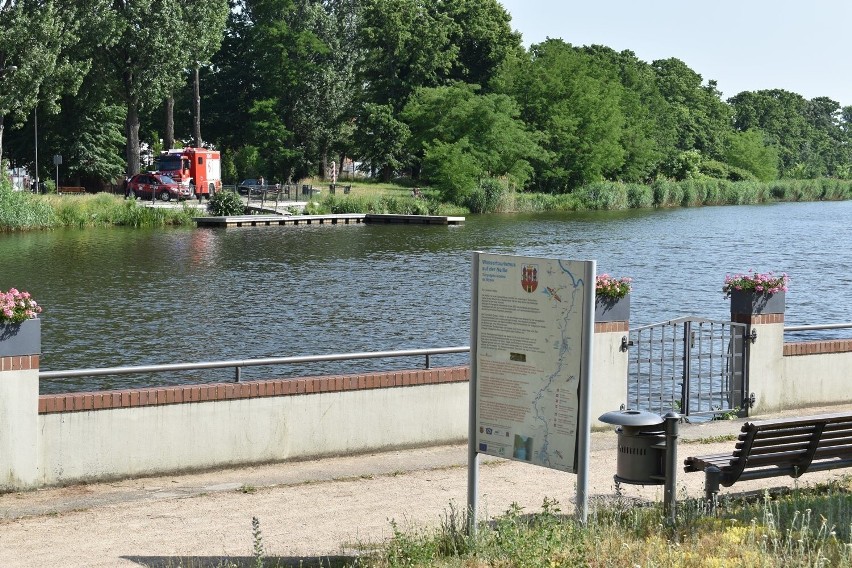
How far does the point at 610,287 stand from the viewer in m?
13.0

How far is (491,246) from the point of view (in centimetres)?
5412

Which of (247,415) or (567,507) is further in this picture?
(247,415)

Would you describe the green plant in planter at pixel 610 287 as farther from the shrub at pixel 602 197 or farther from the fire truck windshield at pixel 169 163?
the shrub at pixel 602 197

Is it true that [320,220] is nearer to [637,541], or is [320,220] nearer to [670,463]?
[670,463]

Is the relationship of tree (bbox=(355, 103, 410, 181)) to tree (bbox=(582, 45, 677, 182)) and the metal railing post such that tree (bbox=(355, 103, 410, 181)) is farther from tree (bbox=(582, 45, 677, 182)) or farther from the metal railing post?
the metal railing post

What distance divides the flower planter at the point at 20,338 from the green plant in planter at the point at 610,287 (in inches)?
227

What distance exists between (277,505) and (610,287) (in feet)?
15.6

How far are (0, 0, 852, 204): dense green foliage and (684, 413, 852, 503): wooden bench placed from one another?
59106 mm

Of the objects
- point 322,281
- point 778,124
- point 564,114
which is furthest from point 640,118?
point 322,281

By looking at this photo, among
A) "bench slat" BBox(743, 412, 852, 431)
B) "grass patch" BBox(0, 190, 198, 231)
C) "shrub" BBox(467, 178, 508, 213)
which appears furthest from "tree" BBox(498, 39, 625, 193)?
"bench slat" BBox(743, 412, 852, 431)

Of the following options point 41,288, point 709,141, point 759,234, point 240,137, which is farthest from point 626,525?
point 709,141

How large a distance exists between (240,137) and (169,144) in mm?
11959

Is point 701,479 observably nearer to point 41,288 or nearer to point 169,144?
point 41,288

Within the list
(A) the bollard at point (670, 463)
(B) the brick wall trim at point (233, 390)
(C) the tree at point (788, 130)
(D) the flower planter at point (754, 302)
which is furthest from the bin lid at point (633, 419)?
(C) the tree at point (788, 130)
